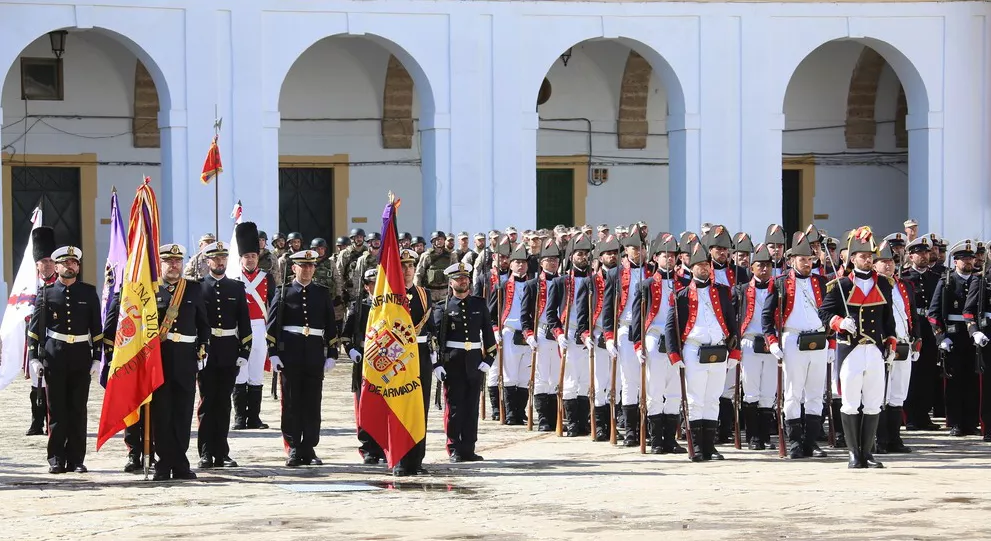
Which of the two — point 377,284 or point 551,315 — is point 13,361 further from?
point 551,315

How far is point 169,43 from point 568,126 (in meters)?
7.42

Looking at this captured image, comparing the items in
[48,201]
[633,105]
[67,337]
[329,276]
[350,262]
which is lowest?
[67,337]

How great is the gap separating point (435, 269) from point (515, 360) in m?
3.64

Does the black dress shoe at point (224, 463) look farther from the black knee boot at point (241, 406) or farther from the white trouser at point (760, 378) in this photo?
the white trouser at point (760, 378)

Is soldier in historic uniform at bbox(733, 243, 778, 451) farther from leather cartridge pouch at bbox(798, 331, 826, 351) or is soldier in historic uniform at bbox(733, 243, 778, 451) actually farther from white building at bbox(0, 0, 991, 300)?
white building at bbox(0, 0, 991, 300)

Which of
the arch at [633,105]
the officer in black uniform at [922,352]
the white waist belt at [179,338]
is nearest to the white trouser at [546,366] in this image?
the officer in black uniform at [922,352]

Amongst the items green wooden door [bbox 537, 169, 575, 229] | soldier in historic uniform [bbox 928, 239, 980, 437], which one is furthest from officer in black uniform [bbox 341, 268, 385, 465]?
green wooden door [bbox 537, 169, 575, 229]

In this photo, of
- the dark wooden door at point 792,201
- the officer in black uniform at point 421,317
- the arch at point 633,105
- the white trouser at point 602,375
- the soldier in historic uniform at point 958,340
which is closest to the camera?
the officer in black uniform at point 421,317

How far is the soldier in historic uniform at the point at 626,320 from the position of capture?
47.4 feet

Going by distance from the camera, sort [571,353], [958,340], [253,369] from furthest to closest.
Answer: [253,369] → [958,340] → [571,353]

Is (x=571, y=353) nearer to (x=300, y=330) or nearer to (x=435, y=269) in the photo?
(x=300, y=330)

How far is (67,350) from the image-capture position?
1288 cm

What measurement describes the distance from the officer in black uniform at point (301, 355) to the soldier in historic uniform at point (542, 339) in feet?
9.34

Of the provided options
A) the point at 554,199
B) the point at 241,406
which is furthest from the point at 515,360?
the point at 554,199
